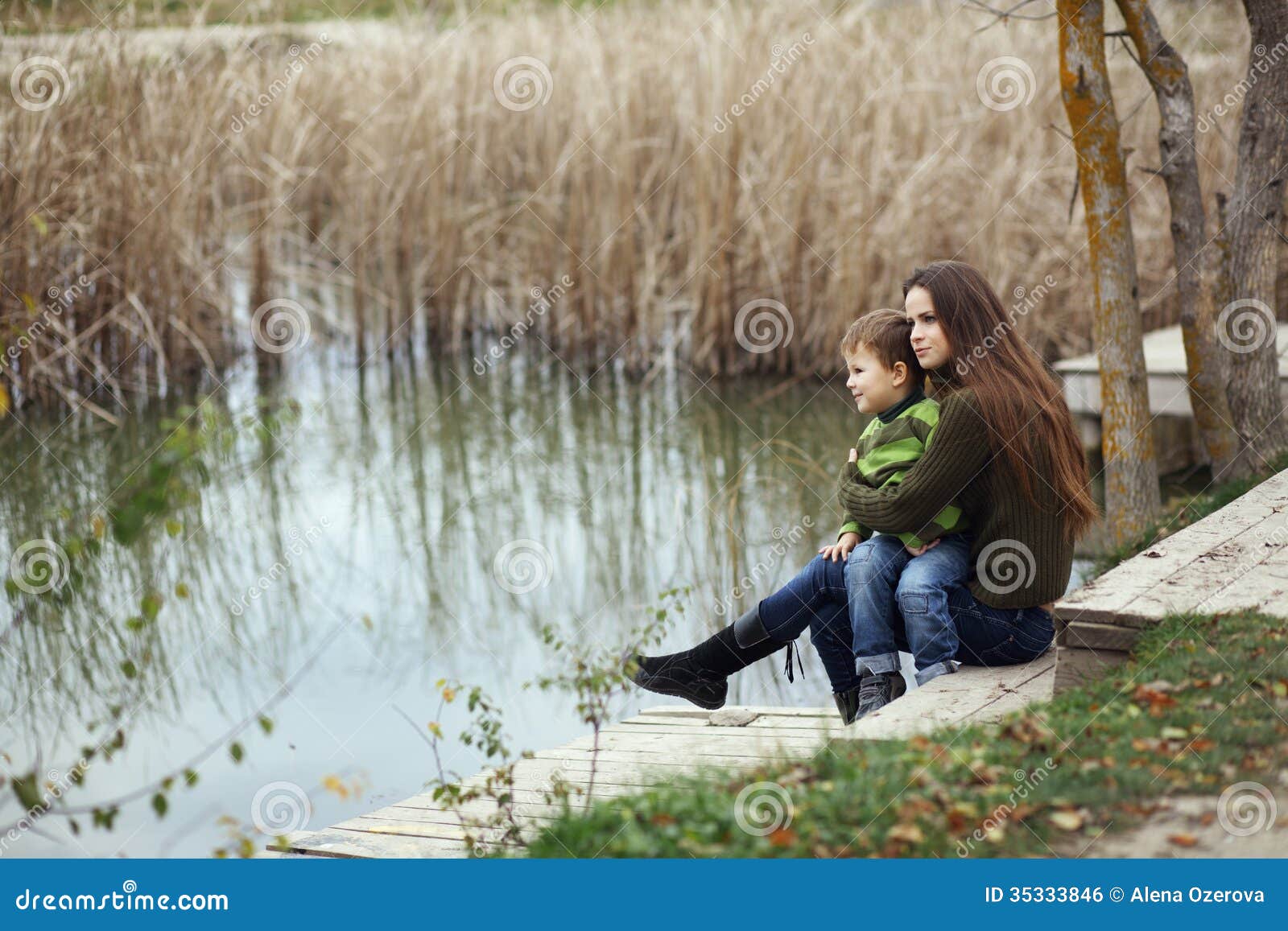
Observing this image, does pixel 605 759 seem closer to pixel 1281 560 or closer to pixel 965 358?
pixel 965 358

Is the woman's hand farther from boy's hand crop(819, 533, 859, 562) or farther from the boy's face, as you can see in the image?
the boy's face

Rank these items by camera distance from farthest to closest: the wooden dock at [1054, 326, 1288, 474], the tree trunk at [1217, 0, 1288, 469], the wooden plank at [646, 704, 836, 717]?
the wooden dock at [1054, 326, 1288, 474] < the tree trunk at [1217, 0, 1288, 469] < the wooden plank at [646, 704, 836, 717]

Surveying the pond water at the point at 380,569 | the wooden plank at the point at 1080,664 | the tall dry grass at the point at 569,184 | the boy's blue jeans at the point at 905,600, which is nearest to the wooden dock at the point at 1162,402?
the tall dry grass at the point at 569,184

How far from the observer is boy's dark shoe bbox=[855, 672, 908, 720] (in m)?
3.25

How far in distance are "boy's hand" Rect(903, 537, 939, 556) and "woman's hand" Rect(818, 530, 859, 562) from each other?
15cm

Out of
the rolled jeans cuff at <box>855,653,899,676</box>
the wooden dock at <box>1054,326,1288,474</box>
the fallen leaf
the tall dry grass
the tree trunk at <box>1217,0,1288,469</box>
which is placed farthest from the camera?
the tall dry grass

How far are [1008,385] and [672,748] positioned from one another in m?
1.17

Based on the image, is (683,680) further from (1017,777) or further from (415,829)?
(1017,777)

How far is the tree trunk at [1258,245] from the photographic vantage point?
442 cm

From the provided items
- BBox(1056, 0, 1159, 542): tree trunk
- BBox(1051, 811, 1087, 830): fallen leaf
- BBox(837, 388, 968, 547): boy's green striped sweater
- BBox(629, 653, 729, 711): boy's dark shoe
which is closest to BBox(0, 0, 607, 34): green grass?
BBox(1056, 0, 1159, 542): tree trunk

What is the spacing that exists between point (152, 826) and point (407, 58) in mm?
6026

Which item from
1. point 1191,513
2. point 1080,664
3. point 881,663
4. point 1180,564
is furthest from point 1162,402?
point 1080,664

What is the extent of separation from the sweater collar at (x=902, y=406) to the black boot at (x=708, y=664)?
1.85ft

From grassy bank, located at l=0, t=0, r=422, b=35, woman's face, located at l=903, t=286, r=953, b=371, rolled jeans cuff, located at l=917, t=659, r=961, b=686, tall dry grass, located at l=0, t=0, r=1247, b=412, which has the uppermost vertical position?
grassy bank, located at l=0, t=0, r=422, b=35
